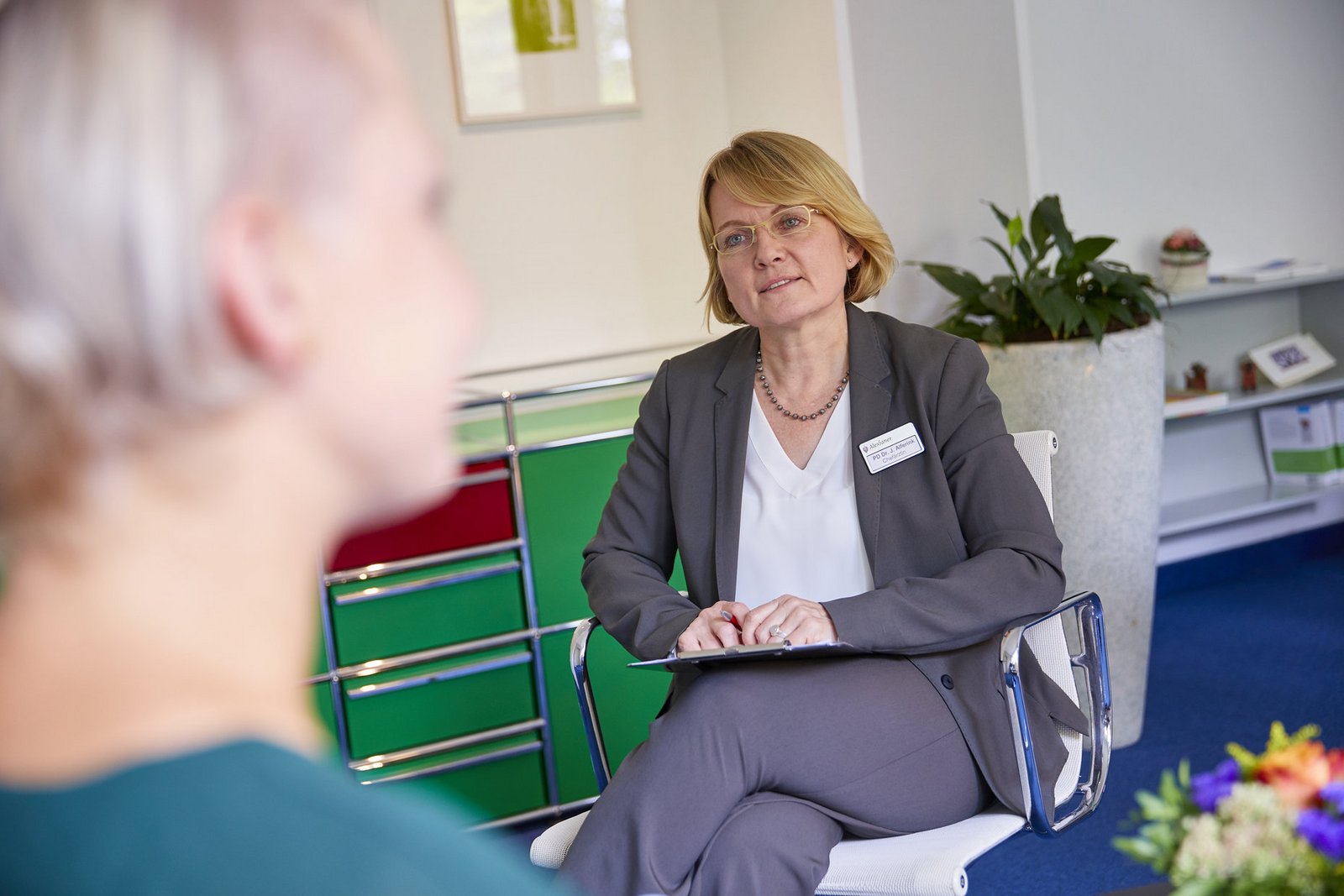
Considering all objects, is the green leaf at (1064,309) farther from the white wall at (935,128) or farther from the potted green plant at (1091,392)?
the white wall at (935,128)

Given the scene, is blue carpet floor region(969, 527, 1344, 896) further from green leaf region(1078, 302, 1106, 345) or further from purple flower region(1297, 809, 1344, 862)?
purple flower region(1297, 809, 1344, 862)

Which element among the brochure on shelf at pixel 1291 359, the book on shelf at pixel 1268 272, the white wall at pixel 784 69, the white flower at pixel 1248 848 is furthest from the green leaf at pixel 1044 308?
the white flower at pixel 1248 848

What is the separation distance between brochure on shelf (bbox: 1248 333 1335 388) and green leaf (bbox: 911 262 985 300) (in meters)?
2.34

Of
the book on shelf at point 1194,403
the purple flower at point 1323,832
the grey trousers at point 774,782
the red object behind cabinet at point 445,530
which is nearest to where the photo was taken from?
the purple flower at point 1323,832

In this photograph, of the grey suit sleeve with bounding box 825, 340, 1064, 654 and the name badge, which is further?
the name badge

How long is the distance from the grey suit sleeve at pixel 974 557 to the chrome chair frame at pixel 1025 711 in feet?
0.21

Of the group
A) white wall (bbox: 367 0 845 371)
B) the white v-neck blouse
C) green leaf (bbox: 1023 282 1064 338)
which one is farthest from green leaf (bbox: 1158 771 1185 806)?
white wall (bbox: 367 0 845 371)

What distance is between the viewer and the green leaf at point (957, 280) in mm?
3723

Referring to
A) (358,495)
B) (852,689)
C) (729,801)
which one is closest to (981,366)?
(852,689)

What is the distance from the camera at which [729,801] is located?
82.6 inches

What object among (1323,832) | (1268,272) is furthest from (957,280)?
(1323,832)

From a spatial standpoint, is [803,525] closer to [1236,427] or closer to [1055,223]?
[1055,223]

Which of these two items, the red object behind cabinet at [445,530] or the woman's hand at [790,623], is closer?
the woman's hand at [790,623]

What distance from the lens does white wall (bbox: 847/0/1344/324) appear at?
4.00 meters
